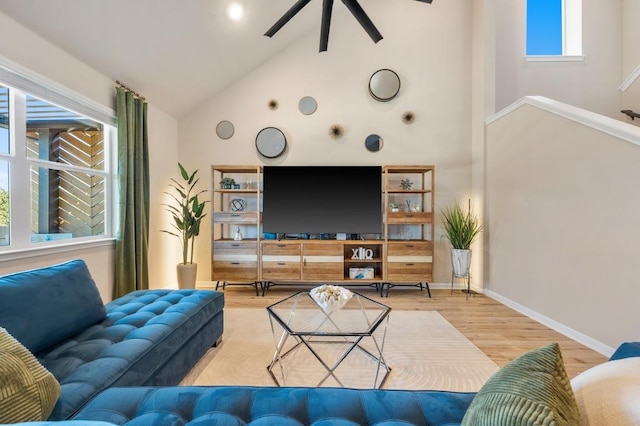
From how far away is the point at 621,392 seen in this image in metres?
0.65

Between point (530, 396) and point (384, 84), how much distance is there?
4.27 meters

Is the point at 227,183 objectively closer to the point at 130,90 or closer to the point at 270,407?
the point at 130,90

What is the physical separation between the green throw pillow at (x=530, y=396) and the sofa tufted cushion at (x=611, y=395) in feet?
0.28

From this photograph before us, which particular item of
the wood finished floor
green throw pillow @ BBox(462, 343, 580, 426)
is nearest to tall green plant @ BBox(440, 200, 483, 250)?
the wood finished floor

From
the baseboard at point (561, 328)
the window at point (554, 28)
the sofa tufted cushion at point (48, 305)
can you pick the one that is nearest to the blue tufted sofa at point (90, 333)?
the sofa tufted cushion at point (48, 305)

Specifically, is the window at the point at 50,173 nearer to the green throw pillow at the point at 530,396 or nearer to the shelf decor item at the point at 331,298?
the shelf decor item at the point at 331,298

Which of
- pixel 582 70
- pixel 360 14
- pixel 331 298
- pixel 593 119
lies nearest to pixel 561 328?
pixel 593 119

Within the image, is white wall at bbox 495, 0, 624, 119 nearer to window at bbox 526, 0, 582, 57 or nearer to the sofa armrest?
window at bbox 526, 0, 582, 57

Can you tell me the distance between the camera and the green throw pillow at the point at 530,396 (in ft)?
1.81

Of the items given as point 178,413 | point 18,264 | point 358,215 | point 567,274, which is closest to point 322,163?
point 358,215

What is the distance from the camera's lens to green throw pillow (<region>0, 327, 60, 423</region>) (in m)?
0.88

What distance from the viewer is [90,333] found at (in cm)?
156

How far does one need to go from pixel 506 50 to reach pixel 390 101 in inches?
67.9

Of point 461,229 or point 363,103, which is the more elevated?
point 363,103
